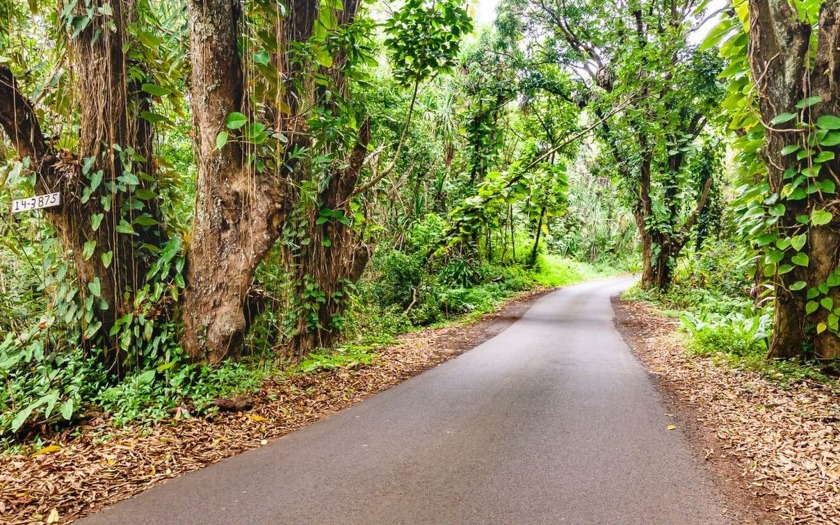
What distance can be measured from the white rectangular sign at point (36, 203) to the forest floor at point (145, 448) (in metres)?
2.01

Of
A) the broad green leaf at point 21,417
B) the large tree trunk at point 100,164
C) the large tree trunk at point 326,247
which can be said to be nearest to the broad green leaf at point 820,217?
the large tree trunk at point 326,247

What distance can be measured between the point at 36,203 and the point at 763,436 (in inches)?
257

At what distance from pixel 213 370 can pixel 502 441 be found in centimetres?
290

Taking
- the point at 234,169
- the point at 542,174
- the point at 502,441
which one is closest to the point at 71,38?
the point at 234,169

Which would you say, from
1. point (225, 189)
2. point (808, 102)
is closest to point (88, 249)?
point (225, 189)

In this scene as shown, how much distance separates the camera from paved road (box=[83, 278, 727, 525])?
276cm

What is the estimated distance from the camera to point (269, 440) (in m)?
3.94

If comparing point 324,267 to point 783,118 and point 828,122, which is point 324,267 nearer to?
point 783,118

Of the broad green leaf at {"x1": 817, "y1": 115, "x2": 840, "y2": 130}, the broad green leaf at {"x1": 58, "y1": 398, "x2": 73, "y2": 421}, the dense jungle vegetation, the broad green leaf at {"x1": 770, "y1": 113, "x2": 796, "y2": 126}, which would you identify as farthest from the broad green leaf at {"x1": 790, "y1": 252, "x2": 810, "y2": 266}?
the broad green leaf at {"x1": 58, "y1": 398, "x2": 73, "y2": 421}

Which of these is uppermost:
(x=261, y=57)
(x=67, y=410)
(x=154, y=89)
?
(x=261, y=57)

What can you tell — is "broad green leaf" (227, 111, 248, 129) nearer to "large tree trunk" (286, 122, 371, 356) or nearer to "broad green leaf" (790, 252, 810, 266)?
"large tree trunk" (286, 122, 371, 356)

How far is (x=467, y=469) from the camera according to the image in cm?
331

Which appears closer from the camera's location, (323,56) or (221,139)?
(221,139)

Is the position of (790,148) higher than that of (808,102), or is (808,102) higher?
(808,102)
